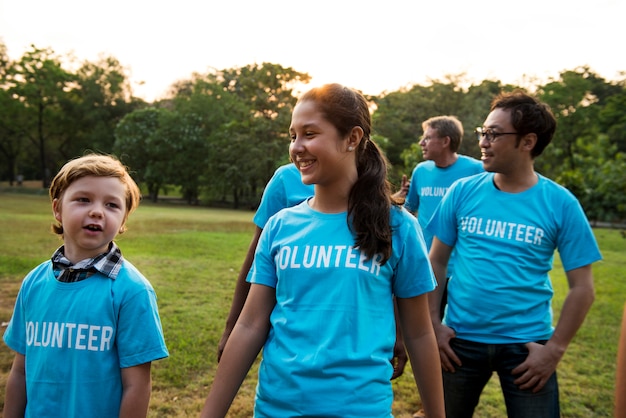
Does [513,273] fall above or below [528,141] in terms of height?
below

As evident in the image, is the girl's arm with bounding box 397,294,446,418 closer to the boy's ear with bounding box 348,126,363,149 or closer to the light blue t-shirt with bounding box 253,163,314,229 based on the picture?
the boy's ear with bounding box 348,126,363,149

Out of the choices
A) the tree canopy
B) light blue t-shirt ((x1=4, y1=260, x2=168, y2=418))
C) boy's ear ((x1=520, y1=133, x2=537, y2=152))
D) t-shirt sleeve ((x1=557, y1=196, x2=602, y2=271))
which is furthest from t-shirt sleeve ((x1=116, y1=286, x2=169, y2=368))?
the tree canopy

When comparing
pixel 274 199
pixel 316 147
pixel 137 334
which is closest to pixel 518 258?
pixel 274 199

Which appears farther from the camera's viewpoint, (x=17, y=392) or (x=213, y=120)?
(x=213, y=120)

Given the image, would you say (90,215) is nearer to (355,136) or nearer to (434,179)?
(355,136)

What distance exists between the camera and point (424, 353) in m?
1.90

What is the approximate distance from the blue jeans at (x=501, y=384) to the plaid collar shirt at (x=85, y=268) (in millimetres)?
1702

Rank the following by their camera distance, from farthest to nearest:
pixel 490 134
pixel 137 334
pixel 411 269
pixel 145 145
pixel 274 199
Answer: pixel 145 145, pixel 490 134, pixel 274 199, pixel 137 334, pixel 411 269

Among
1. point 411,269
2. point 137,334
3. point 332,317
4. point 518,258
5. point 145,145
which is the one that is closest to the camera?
point 332,317

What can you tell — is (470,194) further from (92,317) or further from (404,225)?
(92,317)

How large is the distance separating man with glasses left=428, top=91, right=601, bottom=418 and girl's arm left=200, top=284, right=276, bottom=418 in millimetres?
1220

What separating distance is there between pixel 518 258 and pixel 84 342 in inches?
76.6

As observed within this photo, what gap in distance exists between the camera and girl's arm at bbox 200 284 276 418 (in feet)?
5.85

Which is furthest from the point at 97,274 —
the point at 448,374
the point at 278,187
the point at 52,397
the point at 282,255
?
the point at 448,374
